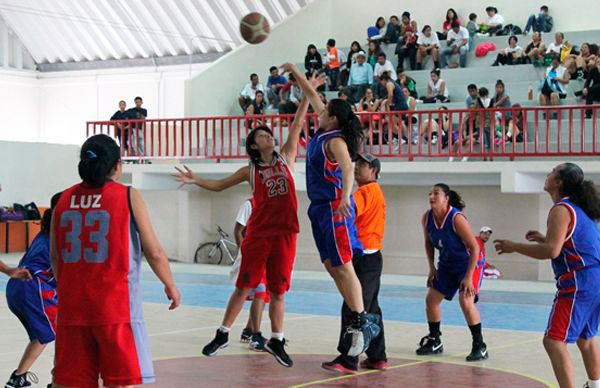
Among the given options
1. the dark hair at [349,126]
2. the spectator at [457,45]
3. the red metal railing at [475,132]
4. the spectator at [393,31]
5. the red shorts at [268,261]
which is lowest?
the red shorts at [268,261]

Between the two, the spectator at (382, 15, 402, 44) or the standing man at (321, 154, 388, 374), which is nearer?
the standing man at (321, 154, 388, 374)

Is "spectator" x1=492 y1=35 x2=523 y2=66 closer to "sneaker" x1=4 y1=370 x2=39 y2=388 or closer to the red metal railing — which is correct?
the red metal railing

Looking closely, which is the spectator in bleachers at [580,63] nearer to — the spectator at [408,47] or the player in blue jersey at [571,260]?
the spectator at [408,47]

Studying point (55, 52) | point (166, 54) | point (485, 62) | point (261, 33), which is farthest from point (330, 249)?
point (55, 52)

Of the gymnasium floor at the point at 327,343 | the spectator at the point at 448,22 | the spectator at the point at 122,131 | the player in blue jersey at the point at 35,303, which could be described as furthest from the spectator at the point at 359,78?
the player in blue jersey at the point at 35,303

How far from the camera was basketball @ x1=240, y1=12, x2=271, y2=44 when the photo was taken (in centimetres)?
1341

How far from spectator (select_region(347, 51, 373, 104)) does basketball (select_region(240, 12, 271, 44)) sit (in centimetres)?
1119

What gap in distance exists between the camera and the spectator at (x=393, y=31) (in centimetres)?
2750

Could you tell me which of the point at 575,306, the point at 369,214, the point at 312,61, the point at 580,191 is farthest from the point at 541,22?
the point at 575,306

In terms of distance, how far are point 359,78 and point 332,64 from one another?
151cm

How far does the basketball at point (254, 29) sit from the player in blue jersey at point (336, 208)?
4.49m

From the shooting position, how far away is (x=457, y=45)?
86.0ft

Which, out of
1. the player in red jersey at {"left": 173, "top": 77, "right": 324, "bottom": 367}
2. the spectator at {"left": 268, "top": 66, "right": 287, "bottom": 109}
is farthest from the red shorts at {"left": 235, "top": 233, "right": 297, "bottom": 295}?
the spectator at {"left": 268, "top": 66, "right": 287, "bottom": 109}

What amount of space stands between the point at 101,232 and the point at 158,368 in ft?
12.9
